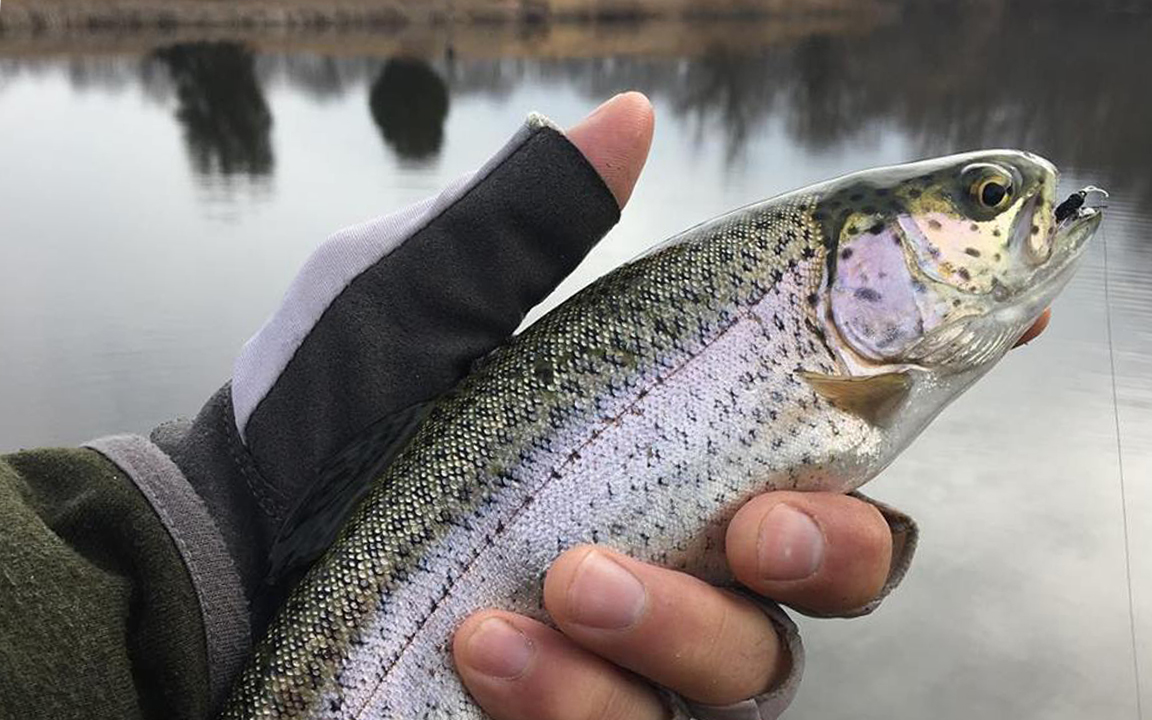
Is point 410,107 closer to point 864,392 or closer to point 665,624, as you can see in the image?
point 864,392

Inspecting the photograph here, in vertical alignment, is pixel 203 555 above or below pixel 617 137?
below

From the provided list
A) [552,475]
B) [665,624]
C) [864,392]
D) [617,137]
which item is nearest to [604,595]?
[665,624]

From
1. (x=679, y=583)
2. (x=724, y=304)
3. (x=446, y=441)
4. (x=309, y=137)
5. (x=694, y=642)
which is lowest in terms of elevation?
(x=309, y=137)

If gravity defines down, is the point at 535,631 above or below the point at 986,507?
above

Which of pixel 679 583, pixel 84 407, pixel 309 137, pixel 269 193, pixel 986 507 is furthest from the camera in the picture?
pixel 309 137

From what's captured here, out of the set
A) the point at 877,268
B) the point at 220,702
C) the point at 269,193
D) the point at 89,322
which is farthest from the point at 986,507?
the point at 269,193

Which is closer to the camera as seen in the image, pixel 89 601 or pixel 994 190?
pixel 89 601

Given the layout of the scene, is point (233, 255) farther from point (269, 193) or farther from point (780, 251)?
point (780, 251)
